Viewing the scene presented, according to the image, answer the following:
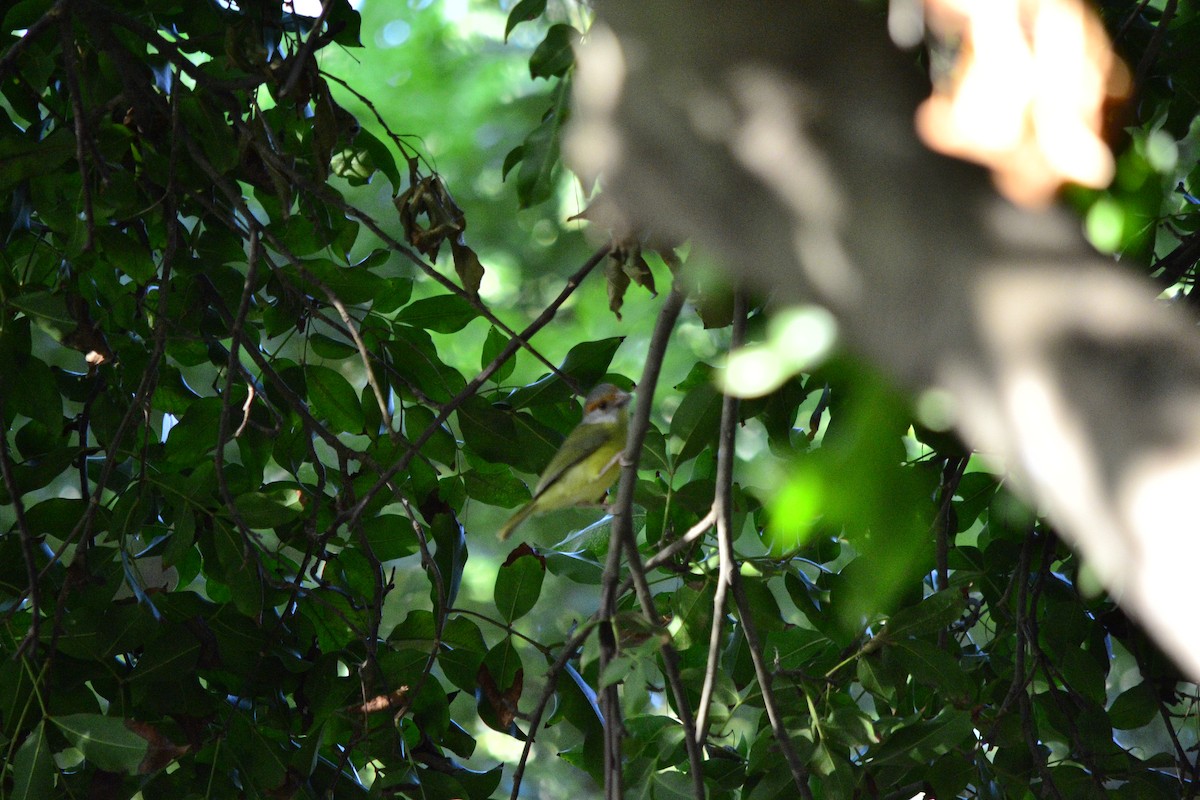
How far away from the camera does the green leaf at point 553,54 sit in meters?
1.82

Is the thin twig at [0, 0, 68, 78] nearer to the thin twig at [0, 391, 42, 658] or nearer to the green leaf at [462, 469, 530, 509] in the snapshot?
the thin twig at [0, 391, 42, 658]

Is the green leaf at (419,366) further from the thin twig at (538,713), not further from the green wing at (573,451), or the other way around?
the thin twig at (538,713)

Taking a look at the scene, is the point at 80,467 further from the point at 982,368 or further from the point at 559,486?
the point at 982,368

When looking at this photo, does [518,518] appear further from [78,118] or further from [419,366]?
[78,118]

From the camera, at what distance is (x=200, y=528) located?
1.97m

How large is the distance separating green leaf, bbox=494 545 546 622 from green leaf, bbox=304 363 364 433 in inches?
Answer: 18.4

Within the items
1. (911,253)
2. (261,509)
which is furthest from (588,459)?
(911,253)

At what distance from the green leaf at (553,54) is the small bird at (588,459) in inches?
23.0

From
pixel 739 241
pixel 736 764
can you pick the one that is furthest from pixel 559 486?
pixel 739 241

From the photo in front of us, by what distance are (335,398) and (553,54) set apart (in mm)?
799

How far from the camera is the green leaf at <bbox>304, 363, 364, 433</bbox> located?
2.06m

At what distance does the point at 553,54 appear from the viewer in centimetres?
184

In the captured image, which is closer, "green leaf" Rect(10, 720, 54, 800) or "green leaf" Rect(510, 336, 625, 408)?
"green leaf" Rect(10, 720, 54, 800)

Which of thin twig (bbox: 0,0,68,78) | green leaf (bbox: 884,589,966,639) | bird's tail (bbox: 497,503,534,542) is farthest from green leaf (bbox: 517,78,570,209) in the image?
green leaf (bbox: 884,589,966,639)
